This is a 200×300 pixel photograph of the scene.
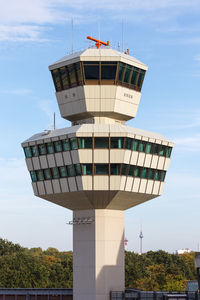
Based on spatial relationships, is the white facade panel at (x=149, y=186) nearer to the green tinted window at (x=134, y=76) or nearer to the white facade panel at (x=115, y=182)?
the white facade panel at (x=115, y=182)

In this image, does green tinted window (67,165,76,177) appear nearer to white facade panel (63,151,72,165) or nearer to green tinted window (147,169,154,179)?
white facade panel (63,151,72,165)

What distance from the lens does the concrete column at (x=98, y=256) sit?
59156 millimetres

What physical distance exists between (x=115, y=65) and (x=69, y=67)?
17.6 feet

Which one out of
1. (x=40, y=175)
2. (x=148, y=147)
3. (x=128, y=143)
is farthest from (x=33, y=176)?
(x=148, y=147)

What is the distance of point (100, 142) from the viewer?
57219 millimetres

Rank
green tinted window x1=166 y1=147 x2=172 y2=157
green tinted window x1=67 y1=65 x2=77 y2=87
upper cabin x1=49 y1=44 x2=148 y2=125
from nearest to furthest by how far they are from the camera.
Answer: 1. upper cabin x1=49 y1=44 x2=148 y2=125
2. green tinted window x1=67 y1=65 x2=77 y2=87
3. green tinted window x1=166 y1=147 x2=172 y2=157

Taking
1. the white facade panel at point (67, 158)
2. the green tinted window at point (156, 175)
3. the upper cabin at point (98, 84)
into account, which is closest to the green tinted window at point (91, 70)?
the upper cabin at point (98, 84)

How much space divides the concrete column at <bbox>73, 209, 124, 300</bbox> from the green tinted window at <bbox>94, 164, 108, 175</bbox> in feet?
17.1

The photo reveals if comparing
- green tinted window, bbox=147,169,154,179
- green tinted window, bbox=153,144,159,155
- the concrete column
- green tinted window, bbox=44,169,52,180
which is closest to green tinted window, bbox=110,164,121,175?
green tinted window, bbox=147,169,154,179

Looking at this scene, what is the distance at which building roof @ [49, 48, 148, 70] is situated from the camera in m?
59.0

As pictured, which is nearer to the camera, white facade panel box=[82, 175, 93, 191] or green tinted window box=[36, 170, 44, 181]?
white facade panel box=[82, 175, 93, 191]

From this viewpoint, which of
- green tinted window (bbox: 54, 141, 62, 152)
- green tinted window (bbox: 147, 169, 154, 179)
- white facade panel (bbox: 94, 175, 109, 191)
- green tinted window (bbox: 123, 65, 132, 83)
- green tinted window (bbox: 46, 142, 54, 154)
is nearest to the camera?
white facade panel (bbox: 94, 175, 109, 191)

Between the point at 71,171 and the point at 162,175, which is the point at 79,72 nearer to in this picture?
the point at 71,171

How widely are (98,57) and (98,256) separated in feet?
72.0
